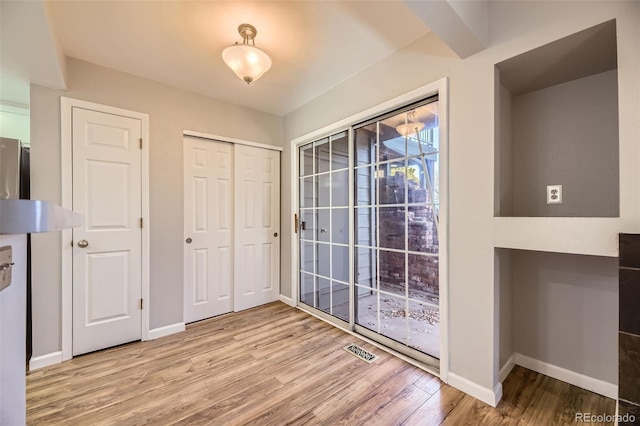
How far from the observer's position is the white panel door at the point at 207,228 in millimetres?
2893

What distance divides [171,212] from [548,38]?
318 centimetres

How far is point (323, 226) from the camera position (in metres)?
3.08

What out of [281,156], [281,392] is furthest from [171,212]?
[281,392]

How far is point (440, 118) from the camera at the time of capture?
74.7 inches

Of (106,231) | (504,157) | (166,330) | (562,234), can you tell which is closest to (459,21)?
(504,157)

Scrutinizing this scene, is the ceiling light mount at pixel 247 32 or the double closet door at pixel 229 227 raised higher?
the ceiling light mount at pixel 247 32

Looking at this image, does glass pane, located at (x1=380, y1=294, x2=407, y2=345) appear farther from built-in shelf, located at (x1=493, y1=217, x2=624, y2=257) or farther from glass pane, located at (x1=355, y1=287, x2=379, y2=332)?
built-in shelf, located at (x1=493, y1=217, x2=624, y2=257)

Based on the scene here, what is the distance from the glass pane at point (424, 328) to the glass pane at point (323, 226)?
1171mm

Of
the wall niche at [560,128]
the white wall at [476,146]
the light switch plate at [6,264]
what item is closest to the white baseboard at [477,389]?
the white wall at [476,146]

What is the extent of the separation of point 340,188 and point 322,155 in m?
0.50

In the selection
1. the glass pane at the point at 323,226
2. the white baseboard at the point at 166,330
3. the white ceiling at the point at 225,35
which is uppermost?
the white ceiling at the point at 225,35

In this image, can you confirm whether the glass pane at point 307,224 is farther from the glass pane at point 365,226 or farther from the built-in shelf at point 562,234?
the built-in shelf at point 562,234

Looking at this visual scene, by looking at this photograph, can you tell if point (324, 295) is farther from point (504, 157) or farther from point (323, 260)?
point (504, 157)

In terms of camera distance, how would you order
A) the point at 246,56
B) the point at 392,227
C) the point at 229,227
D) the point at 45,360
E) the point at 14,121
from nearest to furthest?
the point at 246,56, the point at 45,360, the point at 392,227, the point at 14,121, the point at 229,227
